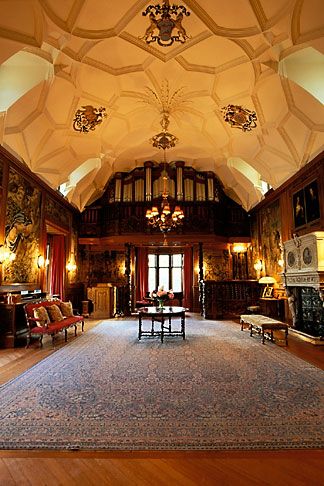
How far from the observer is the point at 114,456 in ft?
7.64

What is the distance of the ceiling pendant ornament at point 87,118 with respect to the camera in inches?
304

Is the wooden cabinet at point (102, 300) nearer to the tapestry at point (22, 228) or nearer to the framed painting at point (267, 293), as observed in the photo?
the tapestry at point (22, 228)

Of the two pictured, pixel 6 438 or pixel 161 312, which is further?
pixel 161 312

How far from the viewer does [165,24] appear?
5367 mm

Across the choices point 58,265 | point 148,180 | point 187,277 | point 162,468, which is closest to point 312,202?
point 148,180

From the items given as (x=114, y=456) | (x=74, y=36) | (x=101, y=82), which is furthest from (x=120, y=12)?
(x=114, y=456)

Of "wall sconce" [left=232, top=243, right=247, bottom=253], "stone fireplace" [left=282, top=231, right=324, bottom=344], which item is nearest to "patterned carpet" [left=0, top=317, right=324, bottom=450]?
"stone fireplace" [left=282, top=231, right=324, bottom=344]

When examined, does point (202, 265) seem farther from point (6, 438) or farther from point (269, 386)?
point (6, 438)

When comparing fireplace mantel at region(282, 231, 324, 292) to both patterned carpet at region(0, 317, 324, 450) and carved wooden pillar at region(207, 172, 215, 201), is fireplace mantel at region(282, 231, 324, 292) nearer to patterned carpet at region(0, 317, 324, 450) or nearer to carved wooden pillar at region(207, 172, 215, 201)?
patterned carpet at region(0, 317, 324, 450)

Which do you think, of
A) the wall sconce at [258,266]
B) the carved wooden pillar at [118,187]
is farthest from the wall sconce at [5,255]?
the wall sconce at [258,266]

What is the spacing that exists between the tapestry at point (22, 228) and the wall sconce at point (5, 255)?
0.31 feet

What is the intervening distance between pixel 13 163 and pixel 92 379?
5.55m

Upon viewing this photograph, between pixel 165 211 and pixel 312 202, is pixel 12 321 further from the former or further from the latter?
pixel 312 202

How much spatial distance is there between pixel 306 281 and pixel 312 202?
207 centimetres
